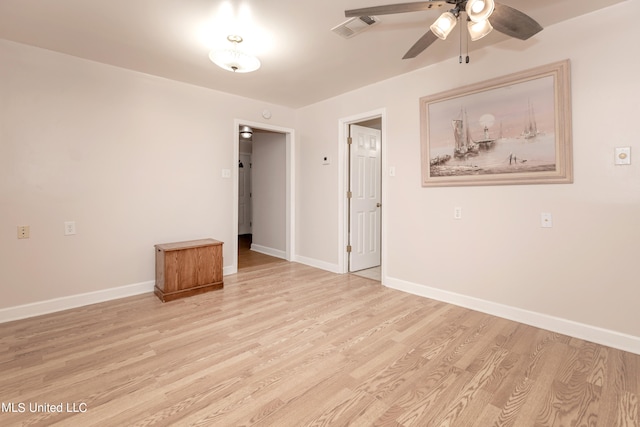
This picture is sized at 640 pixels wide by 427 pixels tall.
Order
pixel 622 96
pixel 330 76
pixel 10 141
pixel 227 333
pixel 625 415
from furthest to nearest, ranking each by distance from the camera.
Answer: pixel 330 76
pixel 10 141
pixel 227 333
pixel 622 96
pixel 625 415

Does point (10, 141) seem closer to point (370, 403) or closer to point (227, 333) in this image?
point (227, 333)

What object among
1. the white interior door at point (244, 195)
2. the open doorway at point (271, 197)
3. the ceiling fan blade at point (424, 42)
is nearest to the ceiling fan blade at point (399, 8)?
the ceiling fan blade at point (424, 42)

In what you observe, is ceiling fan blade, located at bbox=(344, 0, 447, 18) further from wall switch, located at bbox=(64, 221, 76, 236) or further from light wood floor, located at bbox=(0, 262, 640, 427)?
wall switch, located at bbox=(64, 221, 76, 236)

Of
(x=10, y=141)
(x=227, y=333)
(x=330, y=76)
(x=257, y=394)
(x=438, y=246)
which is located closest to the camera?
(x=257, y=394)

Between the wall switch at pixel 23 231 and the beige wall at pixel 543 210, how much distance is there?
3629 mm

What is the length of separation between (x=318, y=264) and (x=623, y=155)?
346cm

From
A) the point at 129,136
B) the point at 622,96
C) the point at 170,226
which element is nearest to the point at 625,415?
the point at 622,96

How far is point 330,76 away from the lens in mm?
3398

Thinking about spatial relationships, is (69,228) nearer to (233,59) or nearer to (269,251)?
(233,59)

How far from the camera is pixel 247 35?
2.48 m

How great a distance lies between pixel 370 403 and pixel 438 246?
196 cm

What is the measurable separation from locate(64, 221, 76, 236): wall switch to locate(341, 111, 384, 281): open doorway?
307cm

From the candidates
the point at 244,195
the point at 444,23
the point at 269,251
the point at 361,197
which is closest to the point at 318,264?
the point at 361,197

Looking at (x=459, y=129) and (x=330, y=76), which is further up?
(x=330, y=76)
